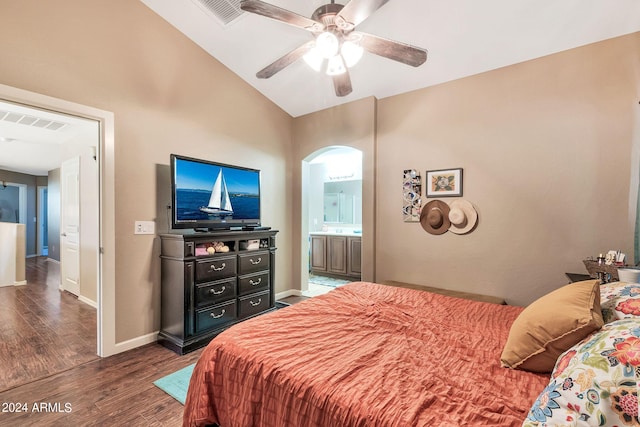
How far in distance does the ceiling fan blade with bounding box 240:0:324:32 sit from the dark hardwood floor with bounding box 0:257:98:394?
3120 mm

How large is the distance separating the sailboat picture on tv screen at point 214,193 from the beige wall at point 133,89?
12.2 inches

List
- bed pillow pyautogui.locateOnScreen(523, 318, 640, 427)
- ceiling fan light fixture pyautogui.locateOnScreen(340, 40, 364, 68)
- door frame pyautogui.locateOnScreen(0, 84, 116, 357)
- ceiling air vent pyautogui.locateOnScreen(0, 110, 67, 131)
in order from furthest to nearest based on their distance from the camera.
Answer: ceiling air vent pyautogui.locateOnScreen(0, 110, 67, 131), door frame pyautogui.locateOnScreen(0, 84, 116, 357), ceiling fan light fixture pyautogui.locateOnScreen(340, 40, 364, 68), bed pillow pyautogui.locateOnScreen(523, 318, 640, 427)

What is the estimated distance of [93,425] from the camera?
68.4 inches

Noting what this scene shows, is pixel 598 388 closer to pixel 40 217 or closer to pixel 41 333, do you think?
pixel 41 333

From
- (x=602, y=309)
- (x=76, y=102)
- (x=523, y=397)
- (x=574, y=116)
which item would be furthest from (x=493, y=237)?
(x=76, y=102)

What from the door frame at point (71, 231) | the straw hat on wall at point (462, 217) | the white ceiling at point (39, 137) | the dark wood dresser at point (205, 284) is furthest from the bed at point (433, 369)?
the door frame at point (71, 231)

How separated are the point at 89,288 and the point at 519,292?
17.4ft

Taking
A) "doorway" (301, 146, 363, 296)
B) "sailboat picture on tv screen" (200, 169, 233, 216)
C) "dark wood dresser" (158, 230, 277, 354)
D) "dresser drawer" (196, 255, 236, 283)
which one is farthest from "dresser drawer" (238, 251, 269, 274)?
"doorway" (301, 146, 363, 296)

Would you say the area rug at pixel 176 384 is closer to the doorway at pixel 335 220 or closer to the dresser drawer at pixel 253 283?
the dresser drawer at pixel 253 283

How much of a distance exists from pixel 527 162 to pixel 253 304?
128 inches

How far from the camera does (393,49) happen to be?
82.6 inches

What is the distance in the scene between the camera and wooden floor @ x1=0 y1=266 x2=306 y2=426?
181 cm

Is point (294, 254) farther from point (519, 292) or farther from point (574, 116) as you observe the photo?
point (574, 116)

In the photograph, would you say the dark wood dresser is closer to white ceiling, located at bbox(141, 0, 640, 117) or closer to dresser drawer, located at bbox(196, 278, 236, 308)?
dresser drawer, located at bbox(196, 278, 236, 308)
